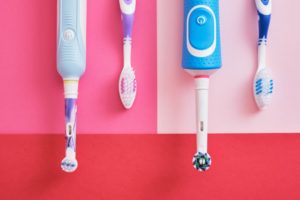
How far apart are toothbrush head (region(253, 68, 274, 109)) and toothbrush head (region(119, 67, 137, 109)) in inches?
9.7

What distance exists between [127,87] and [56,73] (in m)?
0.15

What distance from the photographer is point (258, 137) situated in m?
0.71

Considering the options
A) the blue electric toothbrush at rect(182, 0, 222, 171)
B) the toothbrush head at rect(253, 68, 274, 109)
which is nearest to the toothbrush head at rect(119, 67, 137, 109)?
the blue electric toothbrush at rect(182, 0, 222, 171)

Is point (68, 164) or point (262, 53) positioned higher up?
point (262, 53)

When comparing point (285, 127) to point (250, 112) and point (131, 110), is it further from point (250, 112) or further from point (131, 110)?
point (131, 110)

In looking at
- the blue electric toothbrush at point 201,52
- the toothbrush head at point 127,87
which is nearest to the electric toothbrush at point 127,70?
the toothbrush head at point 127,87

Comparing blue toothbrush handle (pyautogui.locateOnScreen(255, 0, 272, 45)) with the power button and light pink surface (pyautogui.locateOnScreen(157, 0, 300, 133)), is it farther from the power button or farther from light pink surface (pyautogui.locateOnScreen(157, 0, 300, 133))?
the power button

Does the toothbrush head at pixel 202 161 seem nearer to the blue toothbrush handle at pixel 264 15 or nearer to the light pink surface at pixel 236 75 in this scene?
the light pink surface at pixel 236 75

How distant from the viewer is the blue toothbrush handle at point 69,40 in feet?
2.11

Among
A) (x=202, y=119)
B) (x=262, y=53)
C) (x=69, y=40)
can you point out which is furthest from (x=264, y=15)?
(x=69, y=40)

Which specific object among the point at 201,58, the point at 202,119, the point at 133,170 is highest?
the point at 201,58

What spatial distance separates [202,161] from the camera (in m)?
0.65

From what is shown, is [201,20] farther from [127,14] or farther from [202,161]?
[202,161]

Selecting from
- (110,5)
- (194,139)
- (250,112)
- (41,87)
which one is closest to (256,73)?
(250,112)
